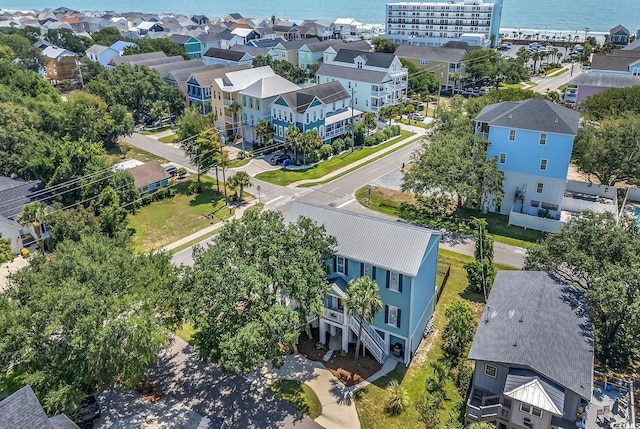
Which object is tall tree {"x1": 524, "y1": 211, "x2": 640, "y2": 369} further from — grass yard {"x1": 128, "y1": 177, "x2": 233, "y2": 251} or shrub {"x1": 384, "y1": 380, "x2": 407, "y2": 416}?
grass yard {"x1": 128, "y1": 177, "x2": 233, "y2": 251}

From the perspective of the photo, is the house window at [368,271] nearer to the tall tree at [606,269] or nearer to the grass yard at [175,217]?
the tall tree at [606,269]

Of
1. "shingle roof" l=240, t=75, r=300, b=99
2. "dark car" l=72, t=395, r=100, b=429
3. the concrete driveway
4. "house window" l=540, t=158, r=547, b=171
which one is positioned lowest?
the concrete driveway

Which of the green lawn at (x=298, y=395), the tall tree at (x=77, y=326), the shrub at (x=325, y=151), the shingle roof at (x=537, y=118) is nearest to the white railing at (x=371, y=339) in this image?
the green lawn at (x=298, y=395)

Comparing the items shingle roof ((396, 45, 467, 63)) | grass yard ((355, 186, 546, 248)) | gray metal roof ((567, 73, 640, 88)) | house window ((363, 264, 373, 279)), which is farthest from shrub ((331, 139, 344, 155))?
shingle roof ((396, 45, 467, 63))

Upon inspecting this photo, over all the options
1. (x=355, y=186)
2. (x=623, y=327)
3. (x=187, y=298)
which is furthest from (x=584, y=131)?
(x=187, y=298)

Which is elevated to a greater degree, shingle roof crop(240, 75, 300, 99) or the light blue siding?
shingle roof crop(240, 75, 300, 99)
